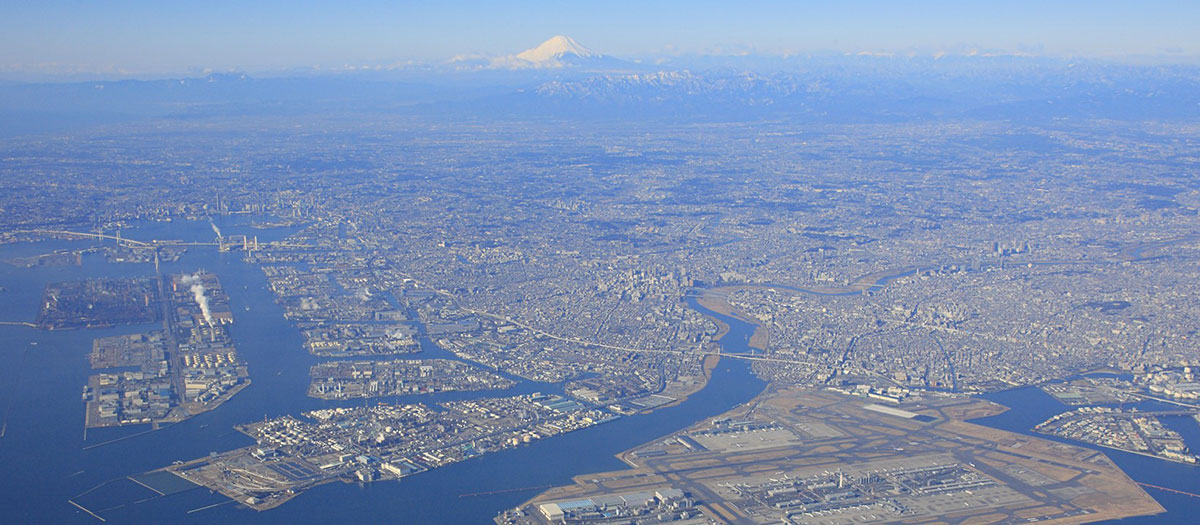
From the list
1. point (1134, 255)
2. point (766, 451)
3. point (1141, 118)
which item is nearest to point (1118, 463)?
point (766, 451)

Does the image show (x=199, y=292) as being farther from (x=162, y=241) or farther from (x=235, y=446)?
(x=235, y=446)

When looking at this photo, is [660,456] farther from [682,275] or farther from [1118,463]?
[682,275]

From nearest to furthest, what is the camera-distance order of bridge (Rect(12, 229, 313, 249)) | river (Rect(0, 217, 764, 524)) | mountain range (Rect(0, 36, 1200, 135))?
river (Rect(0, 217, 764, 524)) < bridge (Rect(12, 229, 313, 249)) < mountain range (Rect(0, 36, 1200, 135))

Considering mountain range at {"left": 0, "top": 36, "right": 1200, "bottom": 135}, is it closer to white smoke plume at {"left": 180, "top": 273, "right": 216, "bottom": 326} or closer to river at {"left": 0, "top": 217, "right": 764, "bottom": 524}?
white smoke plume at {"left": 180, "top": 273, "right": 216, "bottom": 326}

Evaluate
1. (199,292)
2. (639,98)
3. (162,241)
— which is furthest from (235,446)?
(639,98)

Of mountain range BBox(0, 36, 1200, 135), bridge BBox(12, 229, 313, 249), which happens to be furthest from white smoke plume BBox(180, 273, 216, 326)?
mountain range BBox(0, 36, 1200, 135)

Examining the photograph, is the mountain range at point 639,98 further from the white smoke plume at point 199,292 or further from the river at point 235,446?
the river at point 235,446

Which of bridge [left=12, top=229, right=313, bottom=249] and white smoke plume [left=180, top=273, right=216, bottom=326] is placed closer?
white smoke plume [left=180, top=273, right=216, bottom=326]

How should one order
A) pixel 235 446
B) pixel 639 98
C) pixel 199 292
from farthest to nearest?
pixel 639 98
pixel 199 292
pixel 235 446
